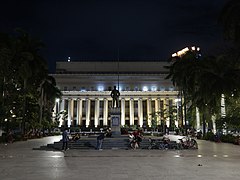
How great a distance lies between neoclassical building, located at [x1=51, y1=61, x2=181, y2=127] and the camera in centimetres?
9981

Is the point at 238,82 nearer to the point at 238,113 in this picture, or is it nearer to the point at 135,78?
the point at 238,113

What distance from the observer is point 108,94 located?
101938mm

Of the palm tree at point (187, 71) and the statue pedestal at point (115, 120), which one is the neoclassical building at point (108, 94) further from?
the statue pedestal at point (115, 120)

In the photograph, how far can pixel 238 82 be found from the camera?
37000mm

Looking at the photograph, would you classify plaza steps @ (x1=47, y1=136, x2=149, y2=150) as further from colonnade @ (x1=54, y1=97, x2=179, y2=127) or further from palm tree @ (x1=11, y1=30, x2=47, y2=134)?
colonnade @ (x1=54, y1=97, x2=179, y2=127)

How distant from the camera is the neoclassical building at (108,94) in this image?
99.8 m

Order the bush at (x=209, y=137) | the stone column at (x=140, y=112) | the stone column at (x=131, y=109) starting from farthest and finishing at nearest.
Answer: the stone column at (x=131, y=109)
the stone column at (x=140, y=112)
the bush at (x=209, y=137)

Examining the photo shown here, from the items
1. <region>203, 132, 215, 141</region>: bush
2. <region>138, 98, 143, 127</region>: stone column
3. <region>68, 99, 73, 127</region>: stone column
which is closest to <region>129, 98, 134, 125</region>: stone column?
<region>138, 98, 143, 127</region>: stone column

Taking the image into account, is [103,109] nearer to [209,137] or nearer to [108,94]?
[108,94]

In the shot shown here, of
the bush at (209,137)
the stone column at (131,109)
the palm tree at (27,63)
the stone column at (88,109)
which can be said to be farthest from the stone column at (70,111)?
the bush at (209,137)

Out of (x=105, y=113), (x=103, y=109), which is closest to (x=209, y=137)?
(x=105, y=113)

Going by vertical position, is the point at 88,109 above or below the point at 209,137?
above

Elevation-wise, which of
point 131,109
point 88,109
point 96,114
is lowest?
point 96,114

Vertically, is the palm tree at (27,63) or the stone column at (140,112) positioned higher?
the palm tree at (27,63)
